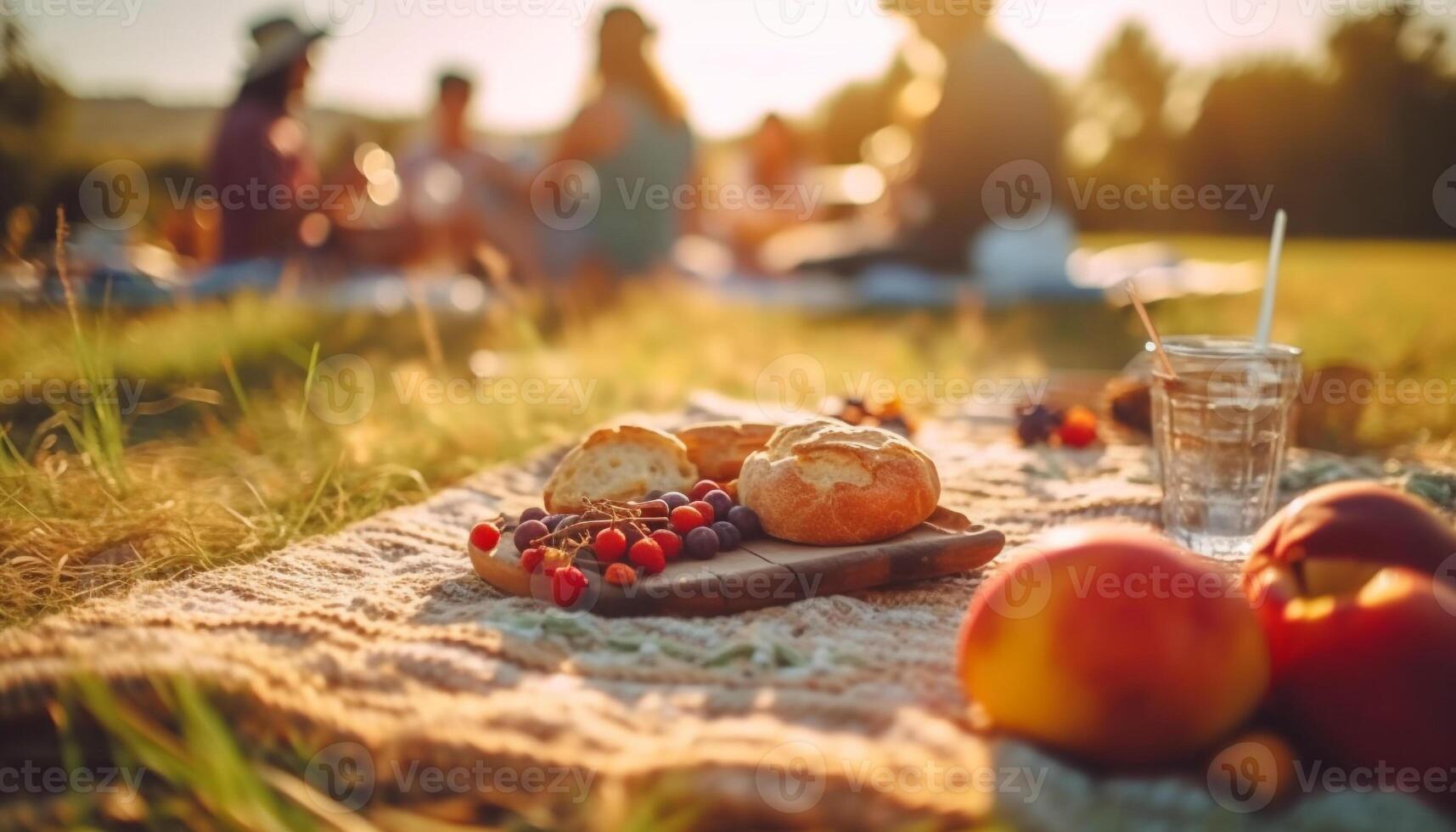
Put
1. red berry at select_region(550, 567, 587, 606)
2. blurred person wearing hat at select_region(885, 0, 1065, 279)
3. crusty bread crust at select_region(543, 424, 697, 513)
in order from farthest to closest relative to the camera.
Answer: blurred person wearing hat at select_region(885, 0, 1065, 279) → crusty bread crust at select_region(543, 424, 697, 513) → red berry at select_region(550, 567, 587, 606)

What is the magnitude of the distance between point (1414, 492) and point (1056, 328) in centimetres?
446

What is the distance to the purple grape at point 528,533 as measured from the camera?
2076 millimetres

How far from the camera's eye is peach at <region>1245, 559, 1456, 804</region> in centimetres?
130

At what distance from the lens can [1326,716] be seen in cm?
138

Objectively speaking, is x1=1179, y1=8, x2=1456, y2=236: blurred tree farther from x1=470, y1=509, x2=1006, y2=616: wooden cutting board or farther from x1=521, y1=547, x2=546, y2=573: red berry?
x1=521, y1=547, x2=546, y2=573: red berry

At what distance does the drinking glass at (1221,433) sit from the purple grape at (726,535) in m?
1.02

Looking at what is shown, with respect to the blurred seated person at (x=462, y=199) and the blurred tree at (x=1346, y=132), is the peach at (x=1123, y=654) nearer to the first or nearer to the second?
the blurred seated person at (x=462, y=199)

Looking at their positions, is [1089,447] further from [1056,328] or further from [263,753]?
[1056,328]

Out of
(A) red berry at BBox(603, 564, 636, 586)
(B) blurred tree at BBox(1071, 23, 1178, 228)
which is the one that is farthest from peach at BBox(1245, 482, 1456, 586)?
(B) blurred tree at BBox(1071, 23, 1178, 228)

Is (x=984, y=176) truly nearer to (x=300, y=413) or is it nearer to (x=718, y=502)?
(x=300, y=413)

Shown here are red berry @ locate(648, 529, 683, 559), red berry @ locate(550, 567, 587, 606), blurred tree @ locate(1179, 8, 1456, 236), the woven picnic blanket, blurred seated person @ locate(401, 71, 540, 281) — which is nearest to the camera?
the woven picnic blanket

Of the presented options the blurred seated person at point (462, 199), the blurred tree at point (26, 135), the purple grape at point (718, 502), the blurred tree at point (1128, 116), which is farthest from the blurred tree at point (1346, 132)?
the purple grape at point (718, 502)

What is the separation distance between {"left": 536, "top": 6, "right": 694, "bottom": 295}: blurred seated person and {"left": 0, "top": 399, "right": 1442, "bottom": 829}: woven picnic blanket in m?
5.72

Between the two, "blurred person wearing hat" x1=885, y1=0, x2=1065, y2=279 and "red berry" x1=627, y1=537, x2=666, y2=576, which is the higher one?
"blurred person wearing hat" x1=885, y1=0, x2=1065, y2=279
